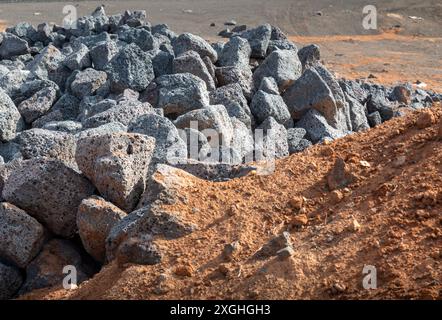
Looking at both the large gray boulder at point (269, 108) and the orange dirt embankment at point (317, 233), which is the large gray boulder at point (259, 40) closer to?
the large gray boulder at point (269, 108)

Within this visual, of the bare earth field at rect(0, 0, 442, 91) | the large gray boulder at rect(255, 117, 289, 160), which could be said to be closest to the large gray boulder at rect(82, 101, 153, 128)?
the large gray boulder at rect(255, 117, 289, 160)

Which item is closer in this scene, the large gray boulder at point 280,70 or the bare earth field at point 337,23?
the large gray boulder at point 280,70

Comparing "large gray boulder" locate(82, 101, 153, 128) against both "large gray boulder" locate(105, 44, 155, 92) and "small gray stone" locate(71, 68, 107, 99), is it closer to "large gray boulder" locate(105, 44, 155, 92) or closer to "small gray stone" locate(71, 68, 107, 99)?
"large gray boulder" locate(105, 44, 155, 92)

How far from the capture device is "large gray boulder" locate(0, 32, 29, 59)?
11.1 metres

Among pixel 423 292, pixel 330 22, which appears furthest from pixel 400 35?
pixel 423 292

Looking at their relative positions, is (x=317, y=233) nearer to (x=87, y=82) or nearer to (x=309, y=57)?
(x=87, y=82)

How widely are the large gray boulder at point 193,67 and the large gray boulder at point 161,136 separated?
210cm

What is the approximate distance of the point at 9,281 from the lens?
16.3 ft

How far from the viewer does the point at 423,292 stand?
11.4ft

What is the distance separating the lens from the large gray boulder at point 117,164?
16.5 feet

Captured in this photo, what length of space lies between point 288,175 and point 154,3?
861 inches

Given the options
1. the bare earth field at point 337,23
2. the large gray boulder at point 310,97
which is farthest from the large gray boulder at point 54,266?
the bare earth field at point 337,23

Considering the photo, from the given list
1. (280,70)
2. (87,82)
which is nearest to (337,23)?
(280,70)

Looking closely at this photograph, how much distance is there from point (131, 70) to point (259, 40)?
2467 mm
